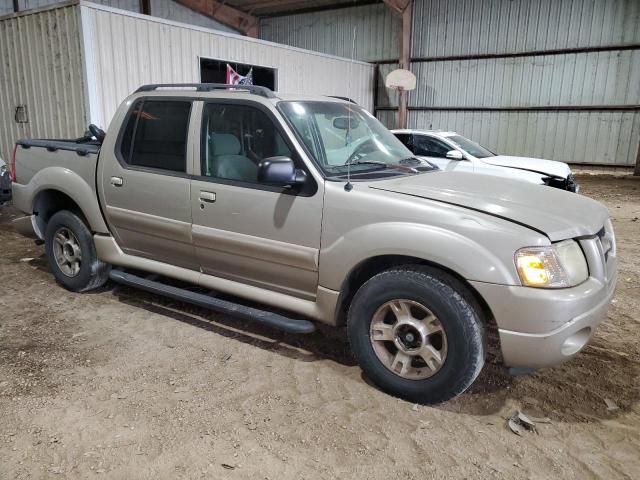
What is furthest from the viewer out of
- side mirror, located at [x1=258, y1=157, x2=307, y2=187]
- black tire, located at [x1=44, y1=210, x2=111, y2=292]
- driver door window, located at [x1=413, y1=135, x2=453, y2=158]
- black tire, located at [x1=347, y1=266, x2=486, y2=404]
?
driver door window, located at [x1=413, y1=135, x2=453, y2=158]

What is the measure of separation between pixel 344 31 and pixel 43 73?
12.4m

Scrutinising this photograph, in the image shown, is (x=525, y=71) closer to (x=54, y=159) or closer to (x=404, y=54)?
(x=404, y=54)

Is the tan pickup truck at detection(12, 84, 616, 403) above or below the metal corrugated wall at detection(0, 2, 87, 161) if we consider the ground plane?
below

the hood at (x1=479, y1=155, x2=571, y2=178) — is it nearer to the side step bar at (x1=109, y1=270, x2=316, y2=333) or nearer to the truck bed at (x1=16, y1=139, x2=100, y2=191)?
the side step bar at (x1=109, y1=270, x2=316, y2=333)

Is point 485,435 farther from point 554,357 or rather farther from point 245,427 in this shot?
point 245,427

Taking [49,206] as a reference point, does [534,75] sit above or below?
above

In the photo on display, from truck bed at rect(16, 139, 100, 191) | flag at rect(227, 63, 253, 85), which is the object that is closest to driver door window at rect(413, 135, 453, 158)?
flag at rect(227, 63, 253, 85)

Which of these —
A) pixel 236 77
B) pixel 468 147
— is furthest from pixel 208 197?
pixel 236 77

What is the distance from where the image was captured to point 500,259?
268 centimetres

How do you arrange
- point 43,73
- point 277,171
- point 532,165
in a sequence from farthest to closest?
point 532,165
point 43,73
point 277,171

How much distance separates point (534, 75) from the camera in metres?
15.5

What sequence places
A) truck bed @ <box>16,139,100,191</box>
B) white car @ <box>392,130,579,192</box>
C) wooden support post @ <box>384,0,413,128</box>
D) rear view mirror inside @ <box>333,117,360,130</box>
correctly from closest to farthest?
rear view mirror inside @ <box>333,117,360,130</box> < truck bed @ <box>16,139,100,191</box> < white car @ <box>392,130,579,192</box> < wooden support post @ <box>384,0,413,128</box>

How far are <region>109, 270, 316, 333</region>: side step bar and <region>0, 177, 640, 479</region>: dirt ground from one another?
0.97ft

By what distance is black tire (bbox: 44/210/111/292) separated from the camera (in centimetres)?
458
